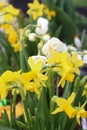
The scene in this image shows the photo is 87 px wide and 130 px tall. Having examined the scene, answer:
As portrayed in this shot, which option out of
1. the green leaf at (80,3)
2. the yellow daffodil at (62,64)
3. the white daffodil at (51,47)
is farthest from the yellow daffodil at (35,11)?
the green leaf at (80,3)

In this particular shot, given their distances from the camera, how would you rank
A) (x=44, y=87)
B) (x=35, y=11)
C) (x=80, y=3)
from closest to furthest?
(x=44, y=87) → (x=35, y=11) → (x=80, y=3)

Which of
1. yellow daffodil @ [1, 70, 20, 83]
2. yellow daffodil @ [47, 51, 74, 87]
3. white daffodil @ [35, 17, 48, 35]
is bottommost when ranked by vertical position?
yellow daffodil @ [1, 70, 20, 83]

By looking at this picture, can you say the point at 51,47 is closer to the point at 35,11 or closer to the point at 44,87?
the point at 44,87

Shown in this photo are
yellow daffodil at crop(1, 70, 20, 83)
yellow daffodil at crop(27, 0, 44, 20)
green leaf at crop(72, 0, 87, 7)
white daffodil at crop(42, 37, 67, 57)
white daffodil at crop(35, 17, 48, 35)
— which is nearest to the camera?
yellow daffodil at crop(1, 70, 20, 83)

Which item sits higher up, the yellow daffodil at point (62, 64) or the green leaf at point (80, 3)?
the green leaf at point (80, 3)

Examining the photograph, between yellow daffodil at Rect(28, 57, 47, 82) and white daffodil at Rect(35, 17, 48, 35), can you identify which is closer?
yellow daffodil at Rect(28, 57, 47, 82)

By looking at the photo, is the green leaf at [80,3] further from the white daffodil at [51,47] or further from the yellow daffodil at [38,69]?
the yellow daffodil at [38,69]

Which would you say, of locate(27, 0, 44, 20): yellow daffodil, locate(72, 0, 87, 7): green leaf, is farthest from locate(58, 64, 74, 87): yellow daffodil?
locate(72, 0, 87, 7): green leaf

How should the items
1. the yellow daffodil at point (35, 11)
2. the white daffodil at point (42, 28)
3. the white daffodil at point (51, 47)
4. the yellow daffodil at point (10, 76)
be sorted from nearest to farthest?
the yellow daffodil at point (10, 76) < the white daffodil at point (51, 47) < the white daffodil at point (42, 28) < the yellow daffodil at point (35, 11)

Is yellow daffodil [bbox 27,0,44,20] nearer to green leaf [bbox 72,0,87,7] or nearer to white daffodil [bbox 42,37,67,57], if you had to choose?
white daffodil [bbox 42,37,67,57]

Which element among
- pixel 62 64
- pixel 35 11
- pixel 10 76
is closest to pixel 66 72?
pixel 62 64

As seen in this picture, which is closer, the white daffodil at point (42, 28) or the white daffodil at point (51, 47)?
the white daffodil at point (51, 47)

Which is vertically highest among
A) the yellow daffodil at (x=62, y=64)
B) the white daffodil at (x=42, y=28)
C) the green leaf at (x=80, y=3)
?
the green leaf at (x=80, y=3)
